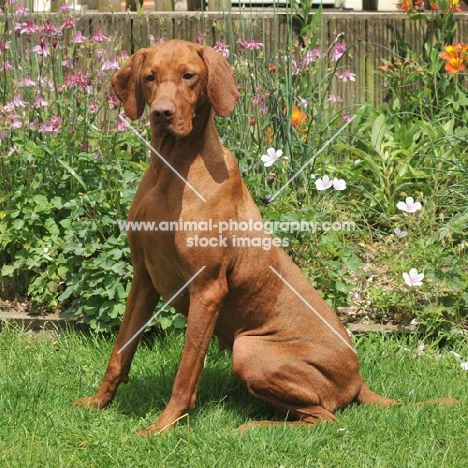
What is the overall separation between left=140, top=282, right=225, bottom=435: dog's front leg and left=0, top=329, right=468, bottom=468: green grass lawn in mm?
89

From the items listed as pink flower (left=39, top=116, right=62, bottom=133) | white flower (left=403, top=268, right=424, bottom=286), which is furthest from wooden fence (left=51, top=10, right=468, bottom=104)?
white flower (left=403, top=268, right=424, bottom=286)

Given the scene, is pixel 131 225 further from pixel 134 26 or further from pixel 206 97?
pixel 134 26

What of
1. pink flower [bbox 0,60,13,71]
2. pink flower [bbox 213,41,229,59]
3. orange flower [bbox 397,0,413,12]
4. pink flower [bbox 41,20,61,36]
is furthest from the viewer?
orange flower [bbox 397,0,413,12]

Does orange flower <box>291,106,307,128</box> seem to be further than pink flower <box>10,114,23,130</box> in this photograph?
Yes

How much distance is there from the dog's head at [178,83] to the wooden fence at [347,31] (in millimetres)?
3106

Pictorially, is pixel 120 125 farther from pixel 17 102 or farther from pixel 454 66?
pixel 454 66

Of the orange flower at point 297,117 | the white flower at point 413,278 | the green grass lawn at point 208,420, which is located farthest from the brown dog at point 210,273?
the orange flower at point 297,117

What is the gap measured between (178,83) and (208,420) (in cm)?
152

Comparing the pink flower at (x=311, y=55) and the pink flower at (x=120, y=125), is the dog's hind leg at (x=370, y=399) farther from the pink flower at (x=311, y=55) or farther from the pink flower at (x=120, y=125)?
the pink flower at (x=311, y=55)

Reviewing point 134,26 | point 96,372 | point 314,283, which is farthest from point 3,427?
point 134,26

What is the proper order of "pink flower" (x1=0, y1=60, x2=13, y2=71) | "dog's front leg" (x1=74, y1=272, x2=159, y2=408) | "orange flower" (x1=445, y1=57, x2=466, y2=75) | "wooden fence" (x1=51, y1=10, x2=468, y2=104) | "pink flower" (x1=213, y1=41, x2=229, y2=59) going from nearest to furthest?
"dog's front leg" (x1=74, y1=272, x2=159, y2=408) → "pink flower" (x1=0, y1=60, x2=13, y2=71) → "pink flower" (x1=213, y1=41, x2=229, y2=59) → "orange flower" (x1=445, y1=57, x2=466, y2=75) → "wooden fence" (x1=51, y1=10, x2=468, y2=104)

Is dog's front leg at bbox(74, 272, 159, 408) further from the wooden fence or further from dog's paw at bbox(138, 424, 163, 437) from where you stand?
the wooden fence

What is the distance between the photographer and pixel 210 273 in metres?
3.88

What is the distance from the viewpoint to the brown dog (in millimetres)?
3781
